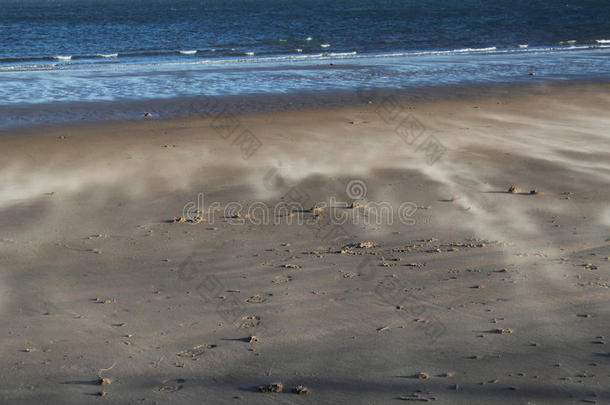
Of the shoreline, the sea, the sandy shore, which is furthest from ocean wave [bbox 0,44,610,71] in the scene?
the sandy shore

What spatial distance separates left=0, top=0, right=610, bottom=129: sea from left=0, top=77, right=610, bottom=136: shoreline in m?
0.11

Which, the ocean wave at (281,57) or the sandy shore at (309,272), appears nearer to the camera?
the sandy shore at (309,272)

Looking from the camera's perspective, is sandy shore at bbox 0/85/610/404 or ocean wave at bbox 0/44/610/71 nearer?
sandy shore at bbox 0/85/610/404

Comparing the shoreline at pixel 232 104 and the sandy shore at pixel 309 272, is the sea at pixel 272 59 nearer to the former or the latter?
the shoreline at pixel 232 104

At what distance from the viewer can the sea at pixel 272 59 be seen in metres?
16.0

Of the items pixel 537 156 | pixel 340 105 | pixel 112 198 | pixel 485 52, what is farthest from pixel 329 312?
pixel 485 52

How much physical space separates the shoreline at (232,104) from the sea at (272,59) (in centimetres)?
11

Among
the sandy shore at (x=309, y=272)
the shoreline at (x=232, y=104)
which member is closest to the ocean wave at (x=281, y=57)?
the shoreline at (x=232, y=104)

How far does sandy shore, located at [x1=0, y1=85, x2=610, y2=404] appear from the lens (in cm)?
400

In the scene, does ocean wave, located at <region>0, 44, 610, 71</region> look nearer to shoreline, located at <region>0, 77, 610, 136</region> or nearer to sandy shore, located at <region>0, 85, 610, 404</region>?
shoreline, located at <region>0, 77, 610, 136</region>

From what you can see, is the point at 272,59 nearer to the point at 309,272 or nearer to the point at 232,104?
the point at 232,104

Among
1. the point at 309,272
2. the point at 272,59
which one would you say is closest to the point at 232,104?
the point at 309,272

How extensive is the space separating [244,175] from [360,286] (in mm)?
3676

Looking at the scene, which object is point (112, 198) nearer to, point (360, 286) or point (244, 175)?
point (244, 175)
